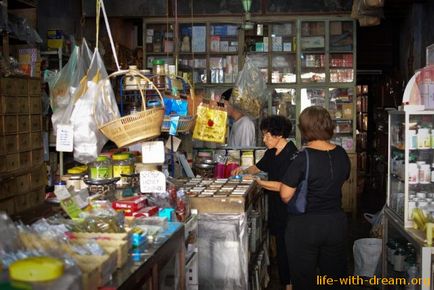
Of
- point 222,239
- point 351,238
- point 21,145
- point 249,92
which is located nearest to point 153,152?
point 222,239

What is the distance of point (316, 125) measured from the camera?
12.0 feet

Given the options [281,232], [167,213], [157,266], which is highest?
[167,213]

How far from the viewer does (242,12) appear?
29.9 ft

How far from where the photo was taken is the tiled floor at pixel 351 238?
539cm

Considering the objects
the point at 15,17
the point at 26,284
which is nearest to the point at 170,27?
the point at 15,17

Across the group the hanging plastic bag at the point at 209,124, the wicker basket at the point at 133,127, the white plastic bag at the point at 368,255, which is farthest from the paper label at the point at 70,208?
the white plastic bag at the point at 368,255

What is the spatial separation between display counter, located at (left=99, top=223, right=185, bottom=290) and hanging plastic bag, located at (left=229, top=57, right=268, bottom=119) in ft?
15.2

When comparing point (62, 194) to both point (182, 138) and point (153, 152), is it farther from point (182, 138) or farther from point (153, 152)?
point (182, 138)

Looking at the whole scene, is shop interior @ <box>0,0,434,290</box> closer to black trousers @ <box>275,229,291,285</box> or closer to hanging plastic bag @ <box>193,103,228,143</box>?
hanging plastic bag @ <box>193,103,228,143</box>

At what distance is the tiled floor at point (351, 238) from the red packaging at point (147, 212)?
218cm

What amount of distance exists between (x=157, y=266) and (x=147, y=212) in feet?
2.26

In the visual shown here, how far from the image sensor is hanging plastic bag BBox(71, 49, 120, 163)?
3.09m

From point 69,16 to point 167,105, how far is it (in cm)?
479

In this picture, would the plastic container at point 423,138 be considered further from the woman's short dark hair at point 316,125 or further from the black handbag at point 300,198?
the black handbag at point 300,198
